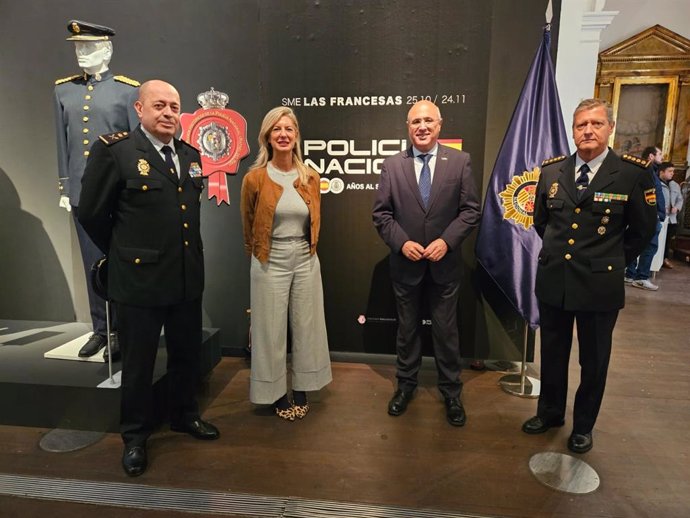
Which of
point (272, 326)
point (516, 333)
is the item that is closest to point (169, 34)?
point (272, 326)

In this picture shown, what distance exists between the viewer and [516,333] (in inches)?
→ 142

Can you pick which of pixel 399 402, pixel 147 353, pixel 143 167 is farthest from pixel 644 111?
pixel 147 353

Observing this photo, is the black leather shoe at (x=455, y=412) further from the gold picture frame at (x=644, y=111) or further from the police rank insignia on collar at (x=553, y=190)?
the gold picture frame at (x=644, y=111)

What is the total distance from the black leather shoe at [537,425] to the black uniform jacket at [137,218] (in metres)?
2.04

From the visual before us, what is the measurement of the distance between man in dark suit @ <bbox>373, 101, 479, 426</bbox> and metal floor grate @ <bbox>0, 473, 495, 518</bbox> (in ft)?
2.96

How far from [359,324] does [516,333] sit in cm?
119

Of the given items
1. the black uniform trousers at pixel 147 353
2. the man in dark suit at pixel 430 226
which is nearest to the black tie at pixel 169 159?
the black uniform trousers at pixel 147 353

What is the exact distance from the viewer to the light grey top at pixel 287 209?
2670 millimetres

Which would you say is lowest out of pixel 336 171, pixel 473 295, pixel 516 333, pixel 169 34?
pixel 516 333

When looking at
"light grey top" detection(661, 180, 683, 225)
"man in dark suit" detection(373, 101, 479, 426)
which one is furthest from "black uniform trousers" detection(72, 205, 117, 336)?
"light grey top" detection(661, 180, 683, 225)

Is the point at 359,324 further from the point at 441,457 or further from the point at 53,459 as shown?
the point at 53,459

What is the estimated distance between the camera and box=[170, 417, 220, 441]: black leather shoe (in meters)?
2.64

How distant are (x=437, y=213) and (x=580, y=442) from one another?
57.2 inches

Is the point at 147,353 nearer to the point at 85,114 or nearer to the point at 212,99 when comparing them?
the point at 85,114
